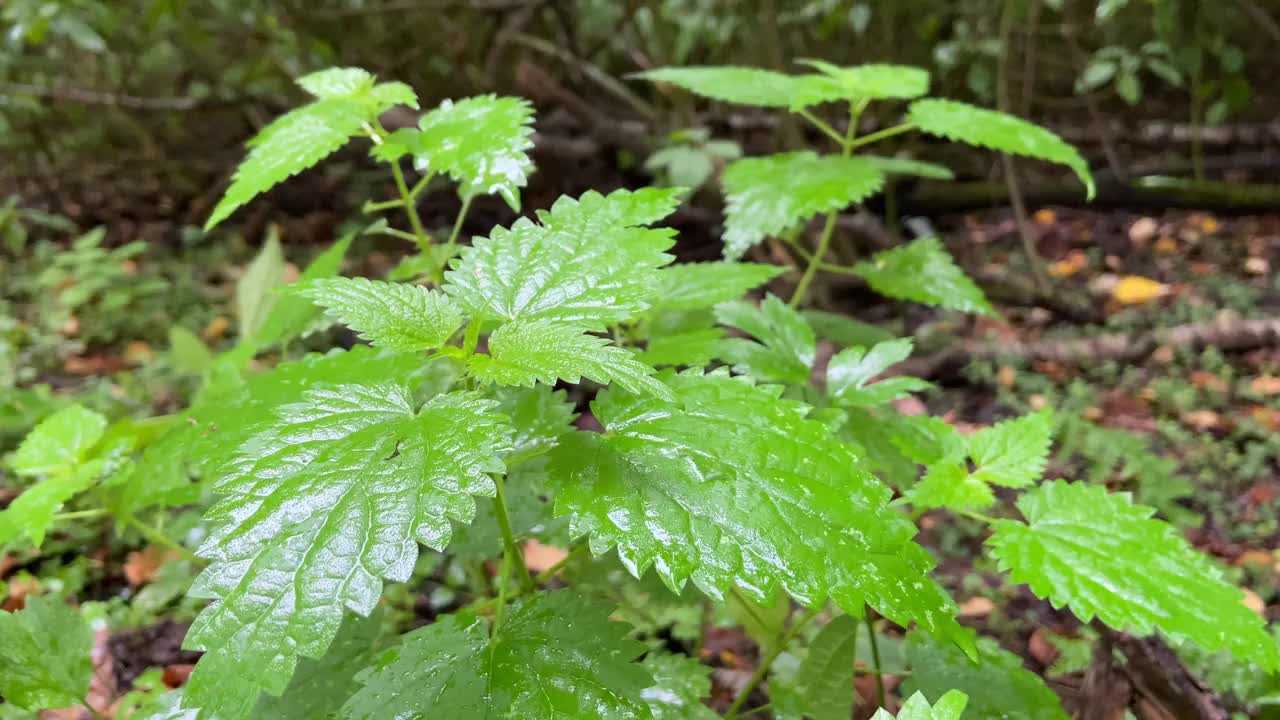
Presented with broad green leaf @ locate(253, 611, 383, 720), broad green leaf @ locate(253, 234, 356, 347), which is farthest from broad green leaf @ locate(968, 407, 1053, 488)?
broad green leaf @ locate(253, 234, 356, 347)

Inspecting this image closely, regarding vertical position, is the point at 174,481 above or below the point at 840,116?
above

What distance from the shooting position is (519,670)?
671 mm

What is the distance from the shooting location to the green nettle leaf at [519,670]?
644mm

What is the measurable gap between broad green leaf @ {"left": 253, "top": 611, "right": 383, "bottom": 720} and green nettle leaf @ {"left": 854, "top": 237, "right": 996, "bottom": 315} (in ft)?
3.07

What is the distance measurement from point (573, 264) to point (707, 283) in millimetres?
331

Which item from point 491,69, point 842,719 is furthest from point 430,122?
point 491,69

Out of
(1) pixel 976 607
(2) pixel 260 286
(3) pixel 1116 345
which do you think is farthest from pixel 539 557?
(3) pixel 1116 345

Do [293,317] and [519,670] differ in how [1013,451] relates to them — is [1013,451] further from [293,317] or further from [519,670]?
[293,317]

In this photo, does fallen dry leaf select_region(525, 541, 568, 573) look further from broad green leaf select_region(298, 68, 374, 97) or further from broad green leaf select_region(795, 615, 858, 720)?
broad green leaf select_region(298, 68, 374, 97)

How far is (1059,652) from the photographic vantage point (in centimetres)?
163

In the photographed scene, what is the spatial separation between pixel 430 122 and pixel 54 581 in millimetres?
1433

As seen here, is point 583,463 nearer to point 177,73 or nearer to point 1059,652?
point 1059,652

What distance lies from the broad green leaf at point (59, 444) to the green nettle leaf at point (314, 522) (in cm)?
A: 58

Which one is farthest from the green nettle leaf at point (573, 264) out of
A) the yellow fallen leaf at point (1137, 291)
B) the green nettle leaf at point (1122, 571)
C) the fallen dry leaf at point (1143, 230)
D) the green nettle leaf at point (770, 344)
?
the fallen dry leaf at point (1143, 230)
